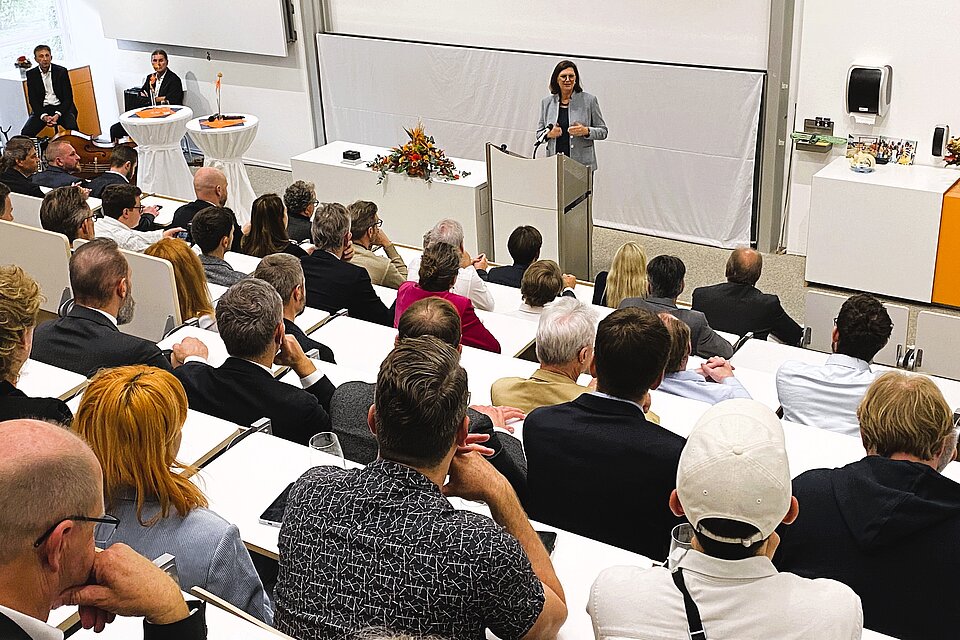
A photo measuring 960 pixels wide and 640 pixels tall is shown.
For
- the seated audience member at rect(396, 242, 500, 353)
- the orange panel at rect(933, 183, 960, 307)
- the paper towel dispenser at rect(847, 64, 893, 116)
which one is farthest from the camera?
the paper towel dispenser at rect(847, 64, 893, 116)

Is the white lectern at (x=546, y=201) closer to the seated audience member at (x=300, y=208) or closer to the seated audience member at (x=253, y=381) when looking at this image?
the seated audience member at (x=300, y=208)

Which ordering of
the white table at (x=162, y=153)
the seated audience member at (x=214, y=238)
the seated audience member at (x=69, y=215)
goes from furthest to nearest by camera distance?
the white table at (x=162, y=153), the seated audience member at (x=69, y=215), the seated audience member at (x=214, y=238)

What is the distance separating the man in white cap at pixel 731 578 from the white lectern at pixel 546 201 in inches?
193

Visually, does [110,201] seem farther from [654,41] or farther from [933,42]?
[933,42]

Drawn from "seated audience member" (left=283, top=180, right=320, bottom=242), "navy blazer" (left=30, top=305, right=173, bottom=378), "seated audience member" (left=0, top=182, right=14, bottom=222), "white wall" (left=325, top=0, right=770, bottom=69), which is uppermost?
"white wall" (left=325, top=0, right=770, bottom=69)

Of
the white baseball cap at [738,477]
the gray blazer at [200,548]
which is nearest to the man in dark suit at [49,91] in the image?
the gray blazer at [200,548]

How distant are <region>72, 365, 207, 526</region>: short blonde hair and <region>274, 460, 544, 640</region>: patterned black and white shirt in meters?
0.59

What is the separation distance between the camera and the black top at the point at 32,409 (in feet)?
9.14

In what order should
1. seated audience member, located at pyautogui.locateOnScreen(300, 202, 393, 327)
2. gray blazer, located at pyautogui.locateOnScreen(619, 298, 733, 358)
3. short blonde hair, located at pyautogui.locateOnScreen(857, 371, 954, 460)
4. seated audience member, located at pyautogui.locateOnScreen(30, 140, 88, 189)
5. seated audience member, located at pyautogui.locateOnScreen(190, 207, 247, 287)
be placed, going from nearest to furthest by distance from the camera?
short blonde hair, located at pyautogui.locateOnScreen(857, 371, 954, 460)
gray blazer, located at pyautogui.locateOnScreen(619, 298, 733, 358)
seated audience member, located at pyautogui.locateOnScreen(300, 202, 393, 327)
seated audience member, located at pyautogui.locateOnScreen(190, 207, 247, 287)
seated audience member, located at pyautogui.locateOnScreen(30, 140, 88, 189)

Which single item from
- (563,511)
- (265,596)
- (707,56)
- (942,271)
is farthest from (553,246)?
(265,596)

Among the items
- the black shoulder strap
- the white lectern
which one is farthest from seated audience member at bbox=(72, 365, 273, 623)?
the white lectern

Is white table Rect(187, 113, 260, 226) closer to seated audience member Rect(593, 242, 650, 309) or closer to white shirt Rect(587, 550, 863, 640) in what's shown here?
seated audience member Rect(593, 242, 650, 309)

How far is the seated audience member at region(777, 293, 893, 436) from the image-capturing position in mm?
3660

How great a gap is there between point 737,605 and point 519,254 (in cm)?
406
